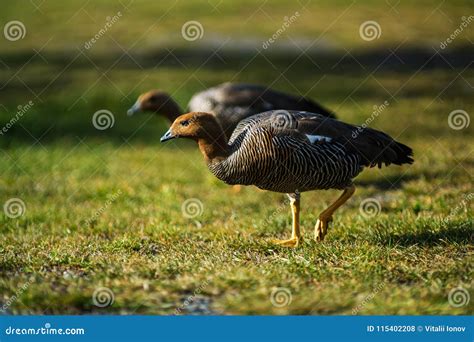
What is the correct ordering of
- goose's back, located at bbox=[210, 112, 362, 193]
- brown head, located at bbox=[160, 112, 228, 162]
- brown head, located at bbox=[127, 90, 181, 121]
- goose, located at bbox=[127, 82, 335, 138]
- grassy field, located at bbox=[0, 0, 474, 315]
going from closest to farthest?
grassy field, located at bbox=[0, 0, 474, 315] → goose's back, located at bbox=[210, 112, 362, 193] → brown head, located at bbox=[160, 112, 228, 162] → goose, located at bbox=[127, 82, 335, 138] → brown head, located at bbox=[127, 90, 181, 121]

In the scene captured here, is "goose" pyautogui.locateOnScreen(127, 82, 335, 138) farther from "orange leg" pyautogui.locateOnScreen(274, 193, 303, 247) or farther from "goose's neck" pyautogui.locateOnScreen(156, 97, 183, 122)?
"orange leg" pyautogui.locateOnScreen(274, 193, 303, 247)

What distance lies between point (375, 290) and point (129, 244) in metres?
2.19

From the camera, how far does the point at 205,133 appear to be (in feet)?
21.5

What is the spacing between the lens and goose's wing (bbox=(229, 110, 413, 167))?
6406 mm

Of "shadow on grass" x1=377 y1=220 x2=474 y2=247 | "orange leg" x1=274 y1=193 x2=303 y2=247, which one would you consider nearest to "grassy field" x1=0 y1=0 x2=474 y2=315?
"shadow on grass" x1=377 y1=220 x2=474 y2=247

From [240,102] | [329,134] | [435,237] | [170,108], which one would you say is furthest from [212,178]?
[435,237]

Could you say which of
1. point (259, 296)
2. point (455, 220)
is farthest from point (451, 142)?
point (259, 296)

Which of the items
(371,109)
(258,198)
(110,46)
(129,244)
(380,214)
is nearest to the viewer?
(129,244)

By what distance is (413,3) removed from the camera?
611 inches

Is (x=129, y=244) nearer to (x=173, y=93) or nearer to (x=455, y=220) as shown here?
(x=455, y=220)

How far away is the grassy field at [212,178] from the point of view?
17.6 ft

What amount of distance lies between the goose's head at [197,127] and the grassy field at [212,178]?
2.91 feet

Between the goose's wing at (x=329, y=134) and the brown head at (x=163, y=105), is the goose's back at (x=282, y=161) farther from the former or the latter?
the brown head at (x=163, y=105)

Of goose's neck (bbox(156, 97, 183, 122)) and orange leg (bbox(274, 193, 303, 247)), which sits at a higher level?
goose's neck (bbox(156, 97, 183, 122))
